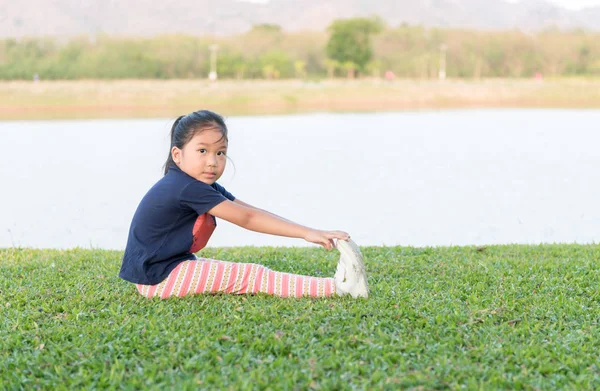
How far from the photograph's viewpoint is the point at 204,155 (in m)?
3.47

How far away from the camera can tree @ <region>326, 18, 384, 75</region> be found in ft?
153

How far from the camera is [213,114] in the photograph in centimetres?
353

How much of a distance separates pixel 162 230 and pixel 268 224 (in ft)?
1.58

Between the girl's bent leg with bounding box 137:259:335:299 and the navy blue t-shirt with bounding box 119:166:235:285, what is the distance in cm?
5

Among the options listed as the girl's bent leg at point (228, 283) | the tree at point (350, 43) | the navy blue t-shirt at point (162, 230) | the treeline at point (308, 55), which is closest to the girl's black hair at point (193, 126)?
the navy blue t-shirt at point (162, 230)

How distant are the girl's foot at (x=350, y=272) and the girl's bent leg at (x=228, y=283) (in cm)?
6

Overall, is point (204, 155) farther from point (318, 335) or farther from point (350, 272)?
point (318, 335)

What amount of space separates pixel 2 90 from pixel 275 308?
23707 mm

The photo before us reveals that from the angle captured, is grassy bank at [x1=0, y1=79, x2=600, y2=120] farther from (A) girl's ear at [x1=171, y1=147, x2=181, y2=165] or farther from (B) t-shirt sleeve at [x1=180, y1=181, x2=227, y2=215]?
(B) t-shirt sleeve at [x1=180, y1=181, x2=227, y2=215]

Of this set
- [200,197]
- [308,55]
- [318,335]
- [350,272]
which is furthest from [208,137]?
[308,55]

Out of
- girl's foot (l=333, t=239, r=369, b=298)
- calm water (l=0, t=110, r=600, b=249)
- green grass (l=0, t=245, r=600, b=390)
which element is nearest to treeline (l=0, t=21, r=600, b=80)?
calm water (l=0, t=110, r=600, b=249)

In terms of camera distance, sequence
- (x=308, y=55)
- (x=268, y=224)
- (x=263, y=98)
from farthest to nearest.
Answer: (x=308, y=55) < (x=263, y=98) < (x=268, y=224)

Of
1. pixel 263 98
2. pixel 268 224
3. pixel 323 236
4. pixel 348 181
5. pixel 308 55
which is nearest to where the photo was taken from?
pixel 323 236

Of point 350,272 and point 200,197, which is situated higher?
point 200,197
